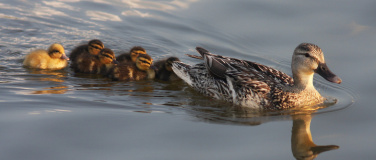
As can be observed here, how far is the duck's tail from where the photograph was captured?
215 inches

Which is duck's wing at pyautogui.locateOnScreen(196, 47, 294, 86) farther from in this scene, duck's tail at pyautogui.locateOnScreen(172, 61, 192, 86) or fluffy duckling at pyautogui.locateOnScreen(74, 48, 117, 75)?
fluffy duckling at pyautogui.locateOnScreen(74, 48, 117, 75)

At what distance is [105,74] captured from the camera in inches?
223

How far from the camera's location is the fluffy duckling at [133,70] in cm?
550

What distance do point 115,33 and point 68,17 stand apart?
2.60ft

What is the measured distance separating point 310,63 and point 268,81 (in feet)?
1.38

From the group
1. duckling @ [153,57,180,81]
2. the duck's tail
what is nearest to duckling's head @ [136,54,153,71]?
duckling @ [153,57,180,81]

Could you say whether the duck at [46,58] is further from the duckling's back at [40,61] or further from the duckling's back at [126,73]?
the duckling's back at [126,73]

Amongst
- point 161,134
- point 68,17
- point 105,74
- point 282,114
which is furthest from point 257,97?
point 68,17

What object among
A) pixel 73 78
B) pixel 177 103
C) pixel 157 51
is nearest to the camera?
pixel 177 103

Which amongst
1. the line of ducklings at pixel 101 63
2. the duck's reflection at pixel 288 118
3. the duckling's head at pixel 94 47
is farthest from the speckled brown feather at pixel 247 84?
the duckling's head at pixel 94 47

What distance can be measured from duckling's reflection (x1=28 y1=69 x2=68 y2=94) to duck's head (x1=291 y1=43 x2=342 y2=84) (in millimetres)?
2216

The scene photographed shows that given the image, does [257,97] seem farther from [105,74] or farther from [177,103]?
[105,74]

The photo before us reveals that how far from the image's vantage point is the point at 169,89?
5.41 meters

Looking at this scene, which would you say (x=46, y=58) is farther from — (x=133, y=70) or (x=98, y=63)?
(x=133, y=70)
